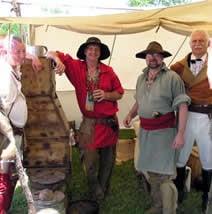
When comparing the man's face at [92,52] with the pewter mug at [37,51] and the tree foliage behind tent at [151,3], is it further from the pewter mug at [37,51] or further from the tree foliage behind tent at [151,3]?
the tree foliage behind tent at [151,3]

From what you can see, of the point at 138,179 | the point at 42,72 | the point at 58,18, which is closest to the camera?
the point at 42,72

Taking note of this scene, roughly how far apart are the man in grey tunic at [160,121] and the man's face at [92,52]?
1.57ft

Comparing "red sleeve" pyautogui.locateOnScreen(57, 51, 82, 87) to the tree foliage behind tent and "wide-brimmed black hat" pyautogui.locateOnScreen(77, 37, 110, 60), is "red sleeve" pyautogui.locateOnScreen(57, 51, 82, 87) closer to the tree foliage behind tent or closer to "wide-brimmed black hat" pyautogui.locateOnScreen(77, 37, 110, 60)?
"wide-brimmed black hat" pyautogui.locateOnScreen(77, 37, 110, 60)

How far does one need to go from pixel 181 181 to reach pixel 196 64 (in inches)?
39.7

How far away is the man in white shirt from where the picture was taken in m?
2.84

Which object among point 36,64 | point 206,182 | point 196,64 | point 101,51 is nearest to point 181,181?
point 206,182

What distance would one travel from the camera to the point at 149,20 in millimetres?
3795

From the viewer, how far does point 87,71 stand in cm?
359

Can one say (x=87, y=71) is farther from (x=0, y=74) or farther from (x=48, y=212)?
(x=48, y=212)

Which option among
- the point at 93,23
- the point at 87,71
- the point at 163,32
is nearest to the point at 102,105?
the point at 87,71

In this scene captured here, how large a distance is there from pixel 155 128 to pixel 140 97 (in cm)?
26

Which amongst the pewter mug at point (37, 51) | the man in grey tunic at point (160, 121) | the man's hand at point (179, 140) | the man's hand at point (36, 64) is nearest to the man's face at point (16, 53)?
the man's hand at point (36, 64)

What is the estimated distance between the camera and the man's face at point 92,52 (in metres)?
3.54

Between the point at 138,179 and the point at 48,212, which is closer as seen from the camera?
the point at 48,212
